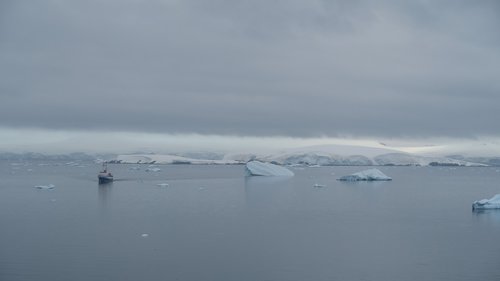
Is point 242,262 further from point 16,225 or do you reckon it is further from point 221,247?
point 16,225

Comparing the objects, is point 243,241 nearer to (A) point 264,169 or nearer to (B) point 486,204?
(B) point 486,204

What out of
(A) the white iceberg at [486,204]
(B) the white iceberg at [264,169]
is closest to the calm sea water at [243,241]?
(A) the white iceberg at [486,204]

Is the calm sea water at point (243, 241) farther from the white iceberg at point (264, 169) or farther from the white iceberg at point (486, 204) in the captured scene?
the white iceberg at point (264, 169)

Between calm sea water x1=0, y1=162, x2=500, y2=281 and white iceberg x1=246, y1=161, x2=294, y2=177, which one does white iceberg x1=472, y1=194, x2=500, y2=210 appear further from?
white iceberg x1=246, y1=161, x2=294, y2=177

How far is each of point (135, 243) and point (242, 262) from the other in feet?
10.5

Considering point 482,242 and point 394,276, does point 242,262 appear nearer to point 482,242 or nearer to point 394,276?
point 394,276

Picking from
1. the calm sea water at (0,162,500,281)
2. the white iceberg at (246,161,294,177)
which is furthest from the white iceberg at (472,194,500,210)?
the white iceberg at (246,161,294,177)

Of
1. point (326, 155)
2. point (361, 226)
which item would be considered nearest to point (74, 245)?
point (361, 226)

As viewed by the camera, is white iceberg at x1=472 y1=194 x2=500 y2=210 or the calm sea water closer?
the calm sea water

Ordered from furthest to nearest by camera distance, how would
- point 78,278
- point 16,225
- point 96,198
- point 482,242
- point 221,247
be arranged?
point 96,198
point 16,225
point 482,242
point 221,247
point 78,278

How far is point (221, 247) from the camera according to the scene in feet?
45.6

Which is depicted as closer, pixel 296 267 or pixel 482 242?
pixel 296 267

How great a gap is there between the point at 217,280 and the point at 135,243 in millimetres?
3958

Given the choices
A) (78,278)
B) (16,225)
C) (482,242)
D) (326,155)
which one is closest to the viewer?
(78,278)
